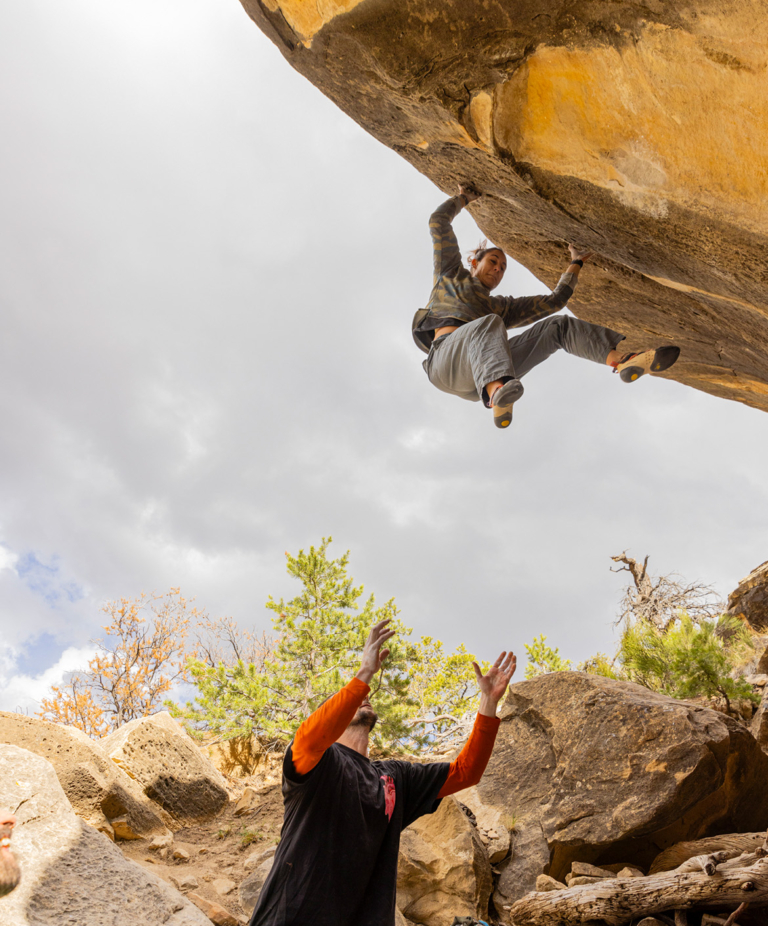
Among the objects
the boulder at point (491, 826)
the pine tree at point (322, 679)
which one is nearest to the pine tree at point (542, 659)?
the pine tree at point (322, 679)

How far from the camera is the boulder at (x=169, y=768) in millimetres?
6414

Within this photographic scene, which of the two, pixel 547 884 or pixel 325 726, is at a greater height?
pixel 325 726

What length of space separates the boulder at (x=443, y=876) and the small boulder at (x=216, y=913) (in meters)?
1.21

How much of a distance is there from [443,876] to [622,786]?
1.50 meters

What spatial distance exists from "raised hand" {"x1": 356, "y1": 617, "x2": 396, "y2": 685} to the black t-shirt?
407 mm

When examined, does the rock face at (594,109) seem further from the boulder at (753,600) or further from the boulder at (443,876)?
the boulder at (753,600)

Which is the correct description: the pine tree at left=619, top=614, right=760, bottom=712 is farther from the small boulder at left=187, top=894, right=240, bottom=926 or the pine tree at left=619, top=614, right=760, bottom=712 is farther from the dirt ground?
the small boulder at left=187, top=894, right=240, bottom=926

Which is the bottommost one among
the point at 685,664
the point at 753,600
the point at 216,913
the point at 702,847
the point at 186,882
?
the point at 216,913

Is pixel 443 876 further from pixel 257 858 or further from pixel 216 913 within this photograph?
pixel 257 858

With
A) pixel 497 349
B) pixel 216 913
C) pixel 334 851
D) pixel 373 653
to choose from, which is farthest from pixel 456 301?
pixel 216 913

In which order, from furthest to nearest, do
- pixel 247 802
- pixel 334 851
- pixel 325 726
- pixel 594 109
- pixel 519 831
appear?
pixel 247 802 → pixel 519 831 → pixel 594 109 → pixel 334 851 → pixel 325 726

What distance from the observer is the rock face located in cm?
294

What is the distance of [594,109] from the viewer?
11.4ft

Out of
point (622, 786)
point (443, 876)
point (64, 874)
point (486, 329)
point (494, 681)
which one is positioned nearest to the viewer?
point (494, 681)
